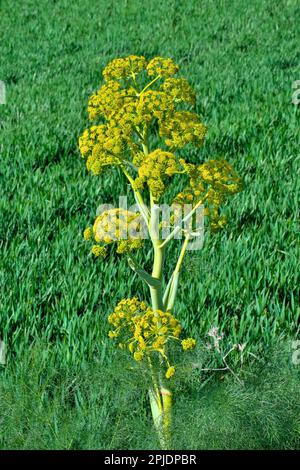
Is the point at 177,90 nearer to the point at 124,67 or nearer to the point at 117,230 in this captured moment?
the point at 124,67

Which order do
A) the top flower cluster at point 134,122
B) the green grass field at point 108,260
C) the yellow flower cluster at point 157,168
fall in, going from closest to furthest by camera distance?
the yellow flower cluster at point 157,168 → the top flower cluster at point 134,122 → the green grass field at point 108,260

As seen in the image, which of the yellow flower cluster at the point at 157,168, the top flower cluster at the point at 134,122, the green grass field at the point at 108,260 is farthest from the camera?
the green grass field at the point at 108,260

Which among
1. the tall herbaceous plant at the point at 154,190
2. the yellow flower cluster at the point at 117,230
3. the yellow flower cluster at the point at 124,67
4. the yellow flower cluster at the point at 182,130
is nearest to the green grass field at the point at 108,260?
the tall herbaceous plant at the point at 154,190

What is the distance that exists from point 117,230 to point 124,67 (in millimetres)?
630

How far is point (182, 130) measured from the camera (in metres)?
2.42

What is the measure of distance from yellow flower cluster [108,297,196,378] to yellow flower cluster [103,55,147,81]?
0.80m

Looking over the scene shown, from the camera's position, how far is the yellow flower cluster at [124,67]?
8.47 feet

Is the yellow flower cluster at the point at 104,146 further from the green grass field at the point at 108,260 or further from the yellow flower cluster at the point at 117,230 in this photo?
the green grass field at the point at 108,260

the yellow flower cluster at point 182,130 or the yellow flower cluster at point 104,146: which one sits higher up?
the yellow flower cluster at point 182,130

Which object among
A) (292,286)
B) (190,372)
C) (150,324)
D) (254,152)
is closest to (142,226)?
(150,324)

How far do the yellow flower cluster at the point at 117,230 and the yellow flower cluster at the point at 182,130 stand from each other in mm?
281

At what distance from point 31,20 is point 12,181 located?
31.5 feet

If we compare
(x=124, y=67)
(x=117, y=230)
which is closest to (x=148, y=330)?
(x=117, y=230)

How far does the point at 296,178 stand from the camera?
550 cm
